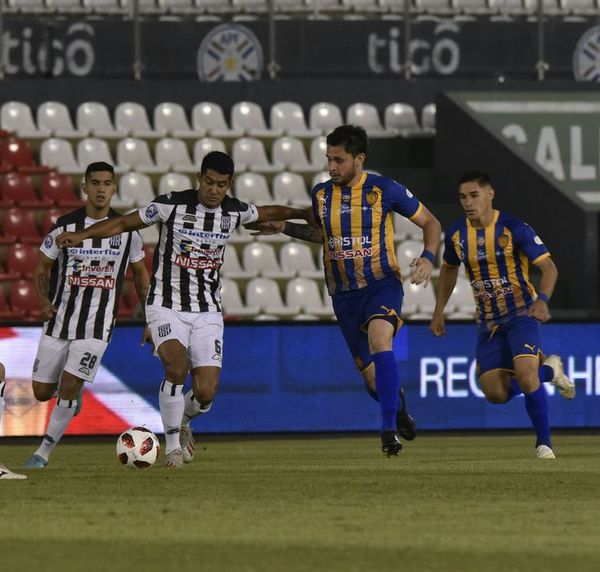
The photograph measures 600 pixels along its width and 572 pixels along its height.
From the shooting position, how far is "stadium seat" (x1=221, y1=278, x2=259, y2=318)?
51.8 feet

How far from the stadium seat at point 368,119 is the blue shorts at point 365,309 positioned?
9.11 metres

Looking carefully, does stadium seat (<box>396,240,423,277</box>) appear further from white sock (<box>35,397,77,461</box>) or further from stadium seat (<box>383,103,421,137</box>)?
white sock (<box>35,397,77,461</box>)

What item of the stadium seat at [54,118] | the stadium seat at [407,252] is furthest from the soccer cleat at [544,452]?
the stadium seat at [54,118]

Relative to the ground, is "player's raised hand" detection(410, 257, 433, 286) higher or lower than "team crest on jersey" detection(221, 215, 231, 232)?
lower

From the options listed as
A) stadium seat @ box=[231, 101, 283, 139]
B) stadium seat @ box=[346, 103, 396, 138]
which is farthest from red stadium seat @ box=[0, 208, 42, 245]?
stadium seat @ box=[346, 103, 396, 138]

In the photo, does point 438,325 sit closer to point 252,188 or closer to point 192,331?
point 192,331

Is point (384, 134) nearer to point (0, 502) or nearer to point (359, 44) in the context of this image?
point (359, 44)

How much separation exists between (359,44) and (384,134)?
1.15m

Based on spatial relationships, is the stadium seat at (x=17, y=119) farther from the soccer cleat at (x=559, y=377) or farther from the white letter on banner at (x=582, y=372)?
the soccer cleat at (x=559, y=377)

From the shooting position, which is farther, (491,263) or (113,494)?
(491,263)

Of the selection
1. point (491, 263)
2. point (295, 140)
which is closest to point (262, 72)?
point (295, 140)

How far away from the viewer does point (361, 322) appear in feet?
32.2

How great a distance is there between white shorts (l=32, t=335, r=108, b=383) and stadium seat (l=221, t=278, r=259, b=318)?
5808 mm

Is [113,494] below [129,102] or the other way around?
below
